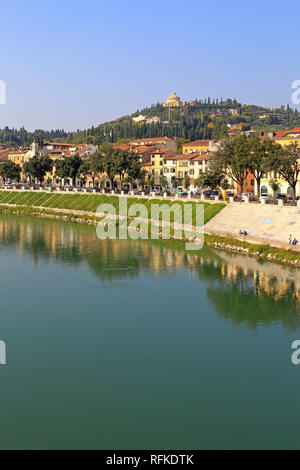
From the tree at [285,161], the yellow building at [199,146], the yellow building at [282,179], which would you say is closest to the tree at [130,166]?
the yellow building at [282,179]

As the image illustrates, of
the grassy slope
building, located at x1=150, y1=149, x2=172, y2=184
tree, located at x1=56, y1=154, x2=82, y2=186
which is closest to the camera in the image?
the grassy slope

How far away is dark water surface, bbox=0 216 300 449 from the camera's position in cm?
2014

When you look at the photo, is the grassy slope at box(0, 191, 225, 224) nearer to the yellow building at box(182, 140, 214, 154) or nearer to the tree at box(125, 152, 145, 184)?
the tree at box(125, 152, 145, 184)

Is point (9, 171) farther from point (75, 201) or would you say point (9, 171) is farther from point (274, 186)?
point (274, 186)

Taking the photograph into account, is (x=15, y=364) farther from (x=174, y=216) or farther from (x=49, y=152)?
(x=49, y=152)

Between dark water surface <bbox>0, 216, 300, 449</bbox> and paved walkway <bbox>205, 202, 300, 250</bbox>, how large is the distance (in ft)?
21.0

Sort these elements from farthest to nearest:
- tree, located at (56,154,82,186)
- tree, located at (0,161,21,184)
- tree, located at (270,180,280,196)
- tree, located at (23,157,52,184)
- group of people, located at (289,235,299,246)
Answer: tree, located at (0,161,21,184), tree, located at (23,157,52,184), tree, located at (56,154,82,186), tree, located at (270,180,280,196), group of people, located at (289,235,299,246)

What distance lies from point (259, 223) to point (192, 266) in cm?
1373

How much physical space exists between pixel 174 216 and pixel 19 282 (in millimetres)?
33148

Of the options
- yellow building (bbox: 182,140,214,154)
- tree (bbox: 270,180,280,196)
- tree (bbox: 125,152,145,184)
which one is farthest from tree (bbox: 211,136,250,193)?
yellow building (bbox: 182,140,214,154)

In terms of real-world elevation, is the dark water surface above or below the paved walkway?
below

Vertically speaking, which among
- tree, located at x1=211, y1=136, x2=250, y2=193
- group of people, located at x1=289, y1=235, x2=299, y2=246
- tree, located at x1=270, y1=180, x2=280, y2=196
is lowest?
group of people, located at x1=289, y1=235, x2=299, y2=246

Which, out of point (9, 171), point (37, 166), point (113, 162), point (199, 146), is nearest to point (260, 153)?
point (113, 162)

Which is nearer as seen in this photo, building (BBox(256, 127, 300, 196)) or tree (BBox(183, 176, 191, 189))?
building (BBox(256, 127, 300, 196))
